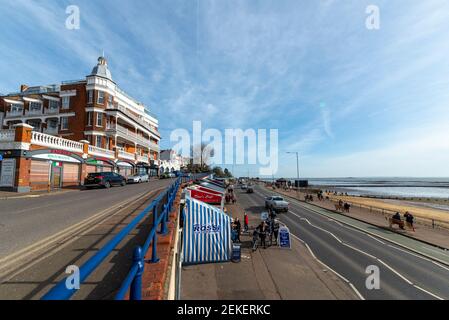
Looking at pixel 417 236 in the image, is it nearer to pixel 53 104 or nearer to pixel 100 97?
pixel 100 97

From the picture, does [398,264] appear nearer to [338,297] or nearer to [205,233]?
[338,297]

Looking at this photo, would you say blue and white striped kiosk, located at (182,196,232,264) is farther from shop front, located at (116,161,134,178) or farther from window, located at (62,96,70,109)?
window, located at (62,96,70,109)

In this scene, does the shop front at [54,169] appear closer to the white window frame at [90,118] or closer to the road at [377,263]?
the white window frame at [90,118]

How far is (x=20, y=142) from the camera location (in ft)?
59.2

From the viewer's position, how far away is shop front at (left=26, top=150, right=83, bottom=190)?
63.2ft

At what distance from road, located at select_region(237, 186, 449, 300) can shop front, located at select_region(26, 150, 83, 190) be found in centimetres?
2282

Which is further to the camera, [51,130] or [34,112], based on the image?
[34,112]

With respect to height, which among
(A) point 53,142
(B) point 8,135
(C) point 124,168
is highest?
(B) point 8,135

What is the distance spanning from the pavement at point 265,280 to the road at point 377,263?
107cm

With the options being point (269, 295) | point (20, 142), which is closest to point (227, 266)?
point (269, 295)

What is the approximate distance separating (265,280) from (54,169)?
23.7 meters

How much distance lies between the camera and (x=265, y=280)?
8.65m

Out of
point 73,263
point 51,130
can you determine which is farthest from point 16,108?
point 73,263

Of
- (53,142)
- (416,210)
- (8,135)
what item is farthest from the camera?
(416,210)
